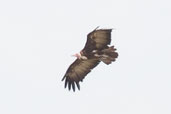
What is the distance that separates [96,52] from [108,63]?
75cm

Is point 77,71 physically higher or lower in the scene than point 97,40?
lower

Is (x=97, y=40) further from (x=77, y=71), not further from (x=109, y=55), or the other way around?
(x=77, y=71)

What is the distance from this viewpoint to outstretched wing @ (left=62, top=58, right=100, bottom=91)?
112 feet

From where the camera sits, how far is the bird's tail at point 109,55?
102 ft

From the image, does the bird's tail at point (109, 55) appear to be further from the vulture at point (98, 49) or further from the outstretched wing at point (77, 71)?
the outstretched wing at point (77, 71)

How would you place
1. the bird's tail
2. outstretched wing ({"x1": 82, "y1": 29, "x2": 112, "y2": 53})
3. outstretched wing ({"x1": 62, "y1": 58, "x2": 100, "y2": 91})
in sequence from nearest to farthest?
outstretched wing ({"x1": 82, "y1": 29, "x2": 112, "y2": 53}) < the bird's tail < outstretched wing ({"x1": 62, "y1": 58, "x2": 100, "y2": 91})

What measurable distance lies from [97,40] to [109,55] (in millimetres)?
852

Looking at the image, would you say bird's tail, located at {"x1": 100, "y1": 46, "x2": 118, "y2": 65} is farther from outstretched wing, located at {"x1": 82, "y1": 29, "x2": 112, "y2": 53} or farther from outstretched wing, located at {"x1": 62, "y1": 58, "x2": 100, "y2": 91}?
outstretched wing, located at {"x1": 62, "y1": 58, "x2": 100, "y2": 91}

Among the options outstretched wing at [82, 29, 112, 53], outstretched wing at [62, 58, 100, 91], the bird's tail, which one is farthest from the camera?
outstretched wing at [62, 58, 100, 91]

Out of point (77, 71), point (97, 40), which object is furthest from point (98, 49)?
point (77, 71)

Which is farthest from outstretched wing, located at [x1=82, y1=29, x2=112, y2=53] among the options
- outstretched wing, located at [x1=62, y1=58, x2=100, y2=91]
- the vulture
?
outstretched wing, located at [x1=62, y1=58, x2=100, y2=91]

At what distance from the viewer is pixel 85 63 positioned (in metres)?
34.2

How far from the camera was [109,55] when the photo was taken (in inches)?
1237

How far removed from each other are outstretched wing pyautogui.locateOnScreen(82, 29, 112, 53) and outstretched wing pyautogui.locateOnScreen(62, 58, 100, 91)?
2.31 metres
